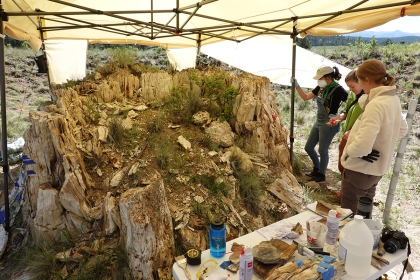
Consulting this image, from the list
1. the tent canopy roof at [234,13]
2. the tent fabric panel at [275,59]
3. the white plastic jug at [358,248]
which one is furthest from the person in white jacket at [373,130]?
the tent fabric panel at [275,59]

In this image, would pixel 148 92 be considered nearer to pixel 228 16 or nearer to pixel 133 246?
pixel 228 16

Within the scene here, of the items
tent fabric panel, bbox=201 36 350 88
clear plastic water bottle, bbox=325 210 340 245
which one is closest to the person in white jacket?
clear plastic water bottle, bbox=325 210 340 245

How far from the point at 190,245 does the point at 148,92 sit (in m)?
2.53

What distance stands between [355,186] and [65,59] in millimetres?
6344

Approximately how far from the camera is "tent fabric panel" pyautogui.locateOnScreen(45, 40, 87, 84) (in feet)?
19.2

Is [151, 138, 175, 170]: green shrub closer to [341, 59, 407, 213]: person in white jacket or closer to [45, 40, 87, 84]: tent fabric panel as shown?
[341, 59, 407, 213]: person in white jacket

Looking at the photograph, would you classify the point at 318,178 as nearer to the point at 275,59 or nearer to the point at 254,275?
the point at 275,59

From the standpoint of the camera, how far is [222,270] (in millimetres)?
1518

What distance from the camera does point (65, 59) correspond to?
20.7ft

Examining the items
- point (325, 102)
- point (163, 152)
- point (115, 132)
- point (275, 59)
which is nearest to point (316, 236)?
point (163, 152)

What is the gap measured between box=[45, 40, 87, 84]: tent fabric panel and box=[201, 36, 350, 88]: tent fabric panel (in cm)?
338

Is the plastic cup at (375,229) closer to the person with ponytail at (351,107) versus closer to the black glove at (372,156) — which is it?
the black glove at (372,156)

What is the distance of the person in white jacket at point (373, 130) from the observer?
2.04 meters

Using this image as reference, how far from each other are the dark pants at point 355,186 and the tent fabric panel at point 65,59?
5114mm
